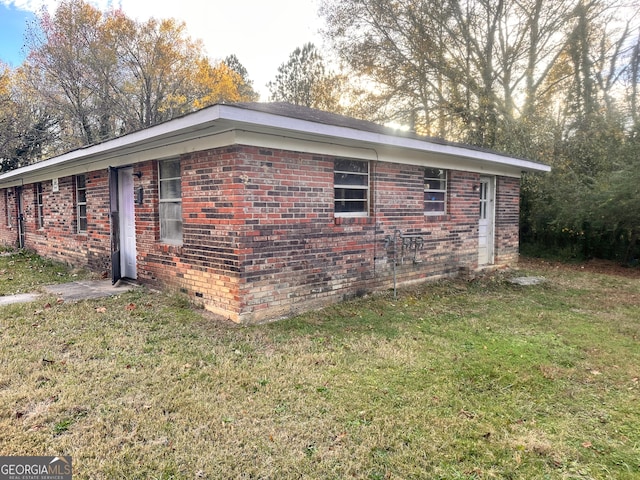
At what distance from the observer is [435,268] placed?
8.07 metres

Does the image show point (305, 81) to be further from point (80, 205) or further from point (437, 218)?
point (437, 218)

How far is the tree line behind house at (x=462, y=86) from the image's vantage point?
40.7ft

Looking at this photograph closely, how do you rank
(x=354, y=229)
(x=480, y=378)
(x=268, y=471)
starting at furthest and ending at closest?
1. (x=354, y=229)
2. (x=480, y=378)
3. (x=268, y=471)

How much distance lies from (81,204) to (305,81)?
55.1ft

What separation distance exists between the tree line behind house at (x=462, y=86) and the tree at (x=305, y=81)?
391mm

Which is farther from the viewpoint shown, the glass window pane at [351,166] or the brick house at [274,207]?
the glass window pane at [351,166]

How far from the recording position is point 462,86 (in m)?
15.4

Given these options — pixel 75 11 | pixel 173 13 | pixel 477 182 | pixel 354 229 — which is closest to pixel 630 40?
pixel 477 182

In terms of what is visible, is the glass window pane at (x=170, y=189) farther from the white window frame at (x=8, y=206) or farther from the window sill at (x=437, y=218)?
the white window frame at (x=8, y=206)

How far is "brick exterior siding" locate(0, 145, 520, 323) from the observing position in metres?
5.16

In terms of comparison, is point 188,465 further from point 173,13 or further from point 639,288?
point 173,13

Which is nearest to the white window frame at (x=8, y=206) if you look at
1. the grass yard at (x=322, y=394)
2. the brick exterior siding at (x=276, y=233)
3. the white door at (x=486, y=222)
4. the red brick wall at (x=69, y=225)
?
the red brick wall at (x=69, y=225)

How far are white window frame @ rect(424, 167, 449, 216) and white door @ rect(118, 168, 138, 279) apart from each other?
5.79 metres

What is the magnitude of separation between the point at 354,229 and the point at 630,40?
1469 centimetres
